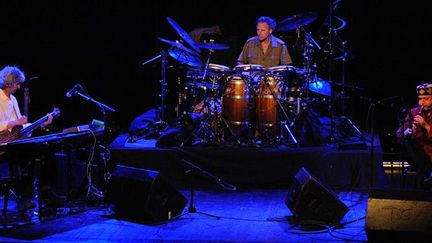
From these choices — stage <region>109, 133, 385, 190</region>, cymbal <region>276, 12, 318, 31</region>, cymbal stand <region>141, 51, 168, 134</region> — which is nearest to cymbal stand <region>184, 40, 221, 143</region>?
stage <region>109, 133, 385, 190</region>

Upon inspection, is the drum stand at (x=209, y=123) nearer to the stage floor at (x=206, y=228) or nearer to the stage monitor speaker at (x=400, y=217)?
the stage floor at (x=206, y=228)

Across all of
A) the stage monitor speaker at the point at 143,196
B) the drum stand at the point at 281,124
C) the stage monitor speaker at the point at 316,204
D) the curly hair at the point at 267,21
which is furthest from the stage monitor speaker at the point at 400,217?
the curly hair at the point at 267,21

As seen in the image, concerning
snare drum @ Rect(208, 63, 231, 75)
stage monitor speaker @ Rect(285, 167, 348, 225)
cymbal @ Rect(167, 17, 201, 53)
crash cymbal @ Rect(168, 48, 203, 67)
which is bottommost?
stage monitor speaker @ Rect(285, 167, 348, 225)

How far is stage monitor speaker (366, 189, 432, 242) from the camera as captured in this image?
5543mm

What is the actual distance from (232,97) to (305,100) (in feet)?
3.49

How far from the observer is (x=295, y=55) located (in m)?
10.9

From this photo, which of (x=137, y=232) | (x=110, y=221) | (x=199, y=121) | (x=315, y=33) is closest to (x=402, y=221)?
(x=137, y=232)

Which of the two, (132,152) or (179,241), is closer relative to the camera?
(179,241)

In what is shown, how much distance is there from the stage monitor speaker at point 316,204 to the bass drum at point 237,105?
2.51 metres

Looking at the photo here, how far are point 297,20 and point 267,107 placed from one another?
1.35 meters

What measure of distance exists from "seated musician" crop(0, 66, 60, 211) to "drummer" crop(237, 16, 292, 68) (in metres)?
3.67

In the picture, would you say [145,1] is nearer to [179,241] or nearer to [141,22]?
[141,22]

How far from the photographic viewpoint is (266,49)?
31.5 feet

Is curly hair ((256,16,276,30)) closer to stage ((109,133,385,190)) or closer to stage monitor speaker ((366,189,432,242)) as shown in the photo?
stage ((109,133,385,190))
